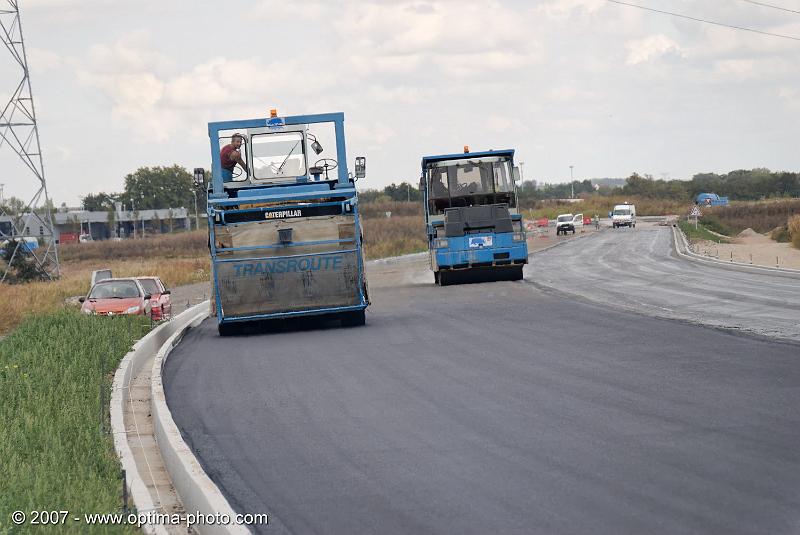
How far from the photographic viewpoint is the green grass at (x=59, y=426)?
303 inches

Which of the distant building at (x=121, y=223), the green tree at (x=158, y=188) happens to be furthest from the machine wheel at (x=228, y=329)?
the green tree at (x=158, y=188)

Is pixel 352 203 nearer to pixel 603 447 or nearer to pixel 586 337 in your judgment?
pixel 586 337

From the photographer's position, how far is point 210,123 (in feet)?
74.6

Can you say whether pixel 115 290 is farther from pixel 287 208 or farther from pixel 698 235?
pixel 698 235

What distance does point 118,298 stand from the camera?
27188 mm

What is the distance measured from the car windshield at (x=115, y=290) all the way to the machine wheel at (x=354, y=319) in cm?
784

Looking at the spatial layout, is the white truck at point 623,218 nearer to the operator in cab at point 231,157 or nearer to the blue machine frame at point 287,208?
the operator in cab at point 231,157

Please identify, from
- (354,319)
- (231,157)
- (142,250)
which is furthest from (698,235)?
(231,157)

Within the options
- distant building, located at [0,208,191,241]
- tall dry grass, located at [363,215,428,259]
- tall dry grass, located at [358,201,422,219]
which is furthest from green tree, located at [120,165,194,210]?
tall dry grass, located at [363,215,428,259]

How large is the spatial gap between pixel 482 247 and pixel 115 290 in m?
10.6

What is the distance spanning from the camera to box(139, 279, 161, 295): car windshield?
94.7 ft

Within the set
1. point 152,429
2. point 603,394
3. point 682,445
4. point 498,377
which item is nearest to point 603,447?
point 682,445

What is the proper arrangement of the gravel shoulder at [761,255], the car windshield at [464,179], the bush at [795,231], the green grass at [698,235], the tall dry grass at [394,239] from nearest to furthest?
the car windshield at [464,179], the gravel shoulder at [761,255], the bush at [795,231], the tall dry grass at [394,239], the green grass at [698,235]

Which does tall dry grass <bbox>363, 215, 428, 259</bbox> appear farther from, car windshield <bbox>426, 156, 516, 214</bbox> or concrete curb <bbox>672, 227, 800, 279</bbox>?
car windshield <bbox>426, 156, 516, 214</bbox>
